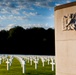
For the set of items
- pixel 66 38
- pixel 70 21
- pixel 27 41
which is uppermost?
pixel 27 41

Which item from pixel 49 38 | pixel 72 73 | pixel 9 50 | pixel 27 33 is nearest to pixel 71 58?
pixel 72 73

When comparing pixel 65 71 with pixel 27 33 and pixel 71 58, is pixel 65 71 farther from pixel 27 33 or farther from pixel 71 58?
pixel 27 33

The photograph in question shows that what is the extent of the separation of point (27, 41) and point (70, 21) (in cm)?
6448

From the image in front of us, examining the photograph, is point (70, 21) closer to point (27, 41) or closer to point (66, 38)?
point (66, 38)

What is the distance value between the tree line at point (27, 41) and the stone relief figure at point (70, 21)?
1990 inches

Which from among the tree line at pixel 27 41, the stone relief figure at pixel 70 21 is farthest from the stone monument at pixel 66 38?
the tree line at pixel 27 41

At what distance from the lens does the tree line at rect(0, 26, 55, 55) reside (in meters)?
65.1

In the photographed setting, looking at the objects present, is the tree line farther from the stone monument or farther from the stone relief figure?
the stone relief figure

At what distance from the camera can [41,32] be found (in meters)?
76.9

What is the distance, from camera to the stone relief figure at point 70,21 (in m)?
9.30

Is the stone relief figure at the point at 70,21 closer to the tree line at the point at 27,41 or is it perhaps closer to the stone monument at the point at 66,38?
the stone monument at the point at 66,38

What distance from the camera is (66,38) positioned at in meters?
9.69

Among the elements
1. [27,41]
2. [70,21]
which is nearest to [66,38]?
[70,21]

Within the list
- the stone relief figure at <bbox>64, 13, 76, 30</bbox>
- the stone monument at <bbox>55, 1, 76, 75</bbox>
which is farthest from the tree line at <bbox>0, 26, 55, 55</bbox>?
the stone relief figure at <bbox>64, 13, 76, 30</bbox>
